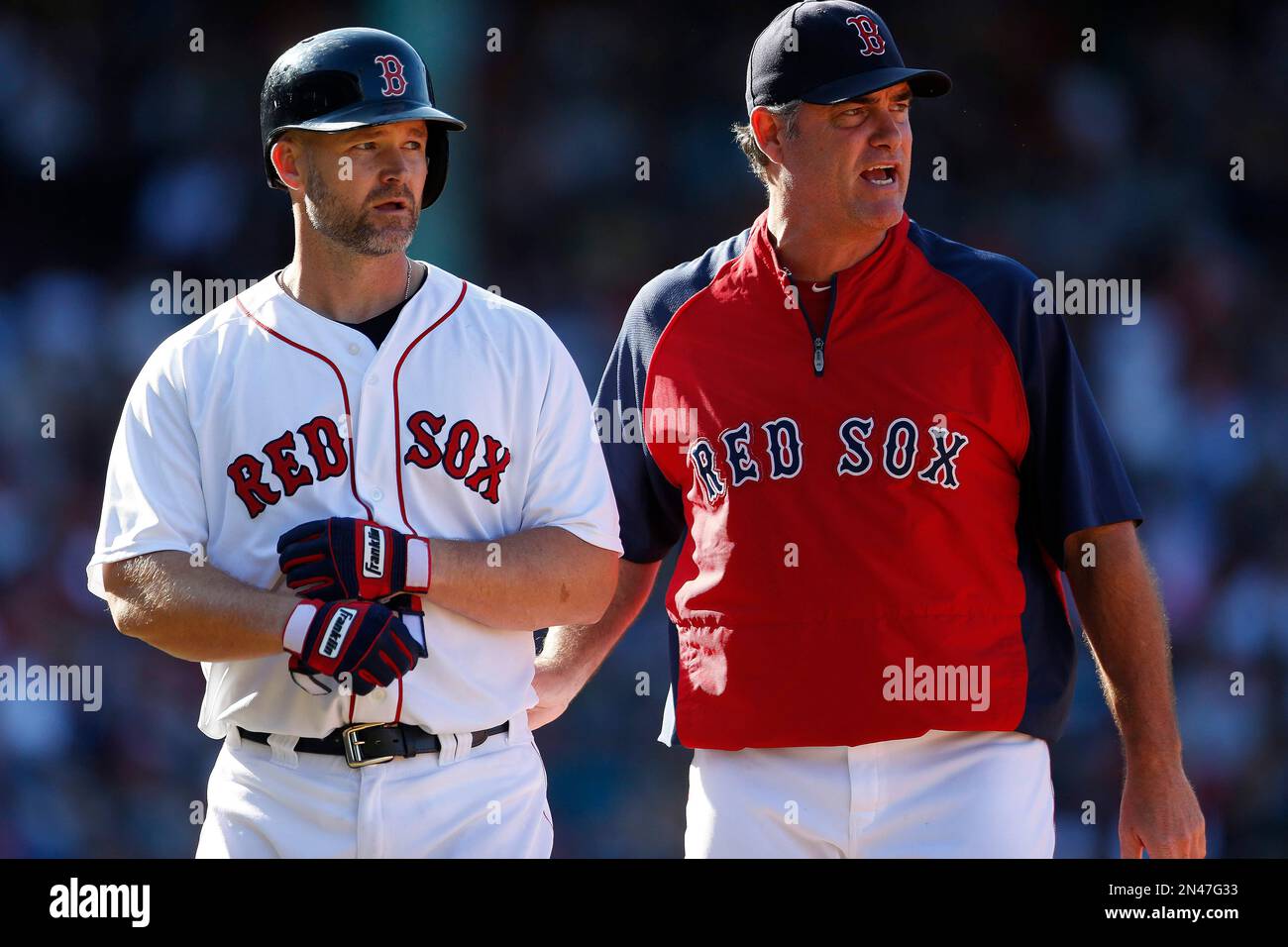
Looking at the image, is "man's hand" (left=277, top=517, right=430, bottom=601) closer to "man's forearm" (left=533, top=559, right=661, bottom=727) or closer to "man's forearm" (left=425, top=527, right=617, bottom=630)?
"man's forearm" (left=425, top=527, right=617, bottom=630)

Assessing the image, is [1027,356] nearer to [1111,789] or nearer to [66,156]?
[1111,789]

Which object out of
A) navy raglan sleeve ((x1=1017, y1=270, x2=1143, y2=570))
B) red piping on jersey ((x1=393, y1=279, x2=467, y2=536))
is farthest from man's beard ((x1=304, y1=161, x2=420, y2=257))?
navy raglan sleeve ((x1=1017, y1=270, x2=1143, y2=570))

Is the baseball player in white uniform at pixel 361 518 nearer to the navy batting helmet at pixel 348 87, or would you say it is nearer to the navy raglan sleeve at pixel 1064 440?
the navy batting helmet at pixel 348 87

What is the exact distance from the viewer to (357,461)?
6.88 feet

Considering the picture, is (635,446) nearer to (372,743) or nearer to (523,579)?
(523,579)

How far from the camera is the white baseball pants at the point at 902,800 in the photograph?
223cm

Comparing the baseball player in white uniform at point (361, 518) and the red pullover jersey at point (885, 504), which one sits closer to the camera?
the baseball player in white uniform at point (361, 518)

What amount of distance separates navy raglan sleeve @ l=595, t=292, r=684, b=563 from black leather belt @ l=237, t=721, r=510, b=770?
1.98 feet

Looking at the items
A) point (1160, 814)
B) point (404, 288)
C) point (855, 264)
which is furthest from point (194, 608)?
point (1160, 814)

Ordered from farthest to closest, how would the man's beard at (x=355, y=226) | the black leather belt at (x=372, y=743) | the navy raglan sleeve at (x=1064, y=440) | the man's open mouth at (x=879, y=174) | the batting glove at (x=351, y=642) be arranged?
the man's open mouth at (x=879, y=174)
the navy raglan sleeve at (x=1064, y=440)
the man's beard at (x=355, y=226)
the black leather belt at (x=372, y=743)
the batting glove at (x=351, y=642)

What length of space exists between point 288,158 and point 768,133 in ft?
2.40

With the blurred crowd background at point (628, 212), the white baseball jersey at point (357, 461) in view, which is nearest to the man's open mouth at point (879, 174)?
the white baseball jersey at point (357, 461)

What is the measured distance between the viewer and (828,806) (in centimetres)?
226

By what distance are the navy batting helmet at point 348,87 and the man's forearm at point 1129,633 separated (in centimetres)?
109
